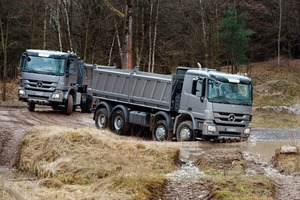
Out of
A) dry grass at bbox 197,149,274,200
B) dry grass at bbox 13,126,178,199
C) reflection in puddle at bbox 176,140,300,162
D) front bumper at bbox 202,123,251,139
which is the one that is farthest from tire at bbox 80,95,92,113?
dry grass at bbox 197,149,274,200

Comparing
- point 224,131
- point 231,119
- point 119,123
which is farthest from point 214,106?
point 119,123

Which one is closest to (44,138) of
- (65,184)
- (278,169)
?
(65,184)

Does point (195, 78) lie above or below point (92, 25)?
below

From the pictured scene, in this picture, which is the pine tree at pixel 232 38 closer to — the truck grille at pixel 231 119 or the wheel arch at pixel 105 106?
the wheel arch at pixel 105 106

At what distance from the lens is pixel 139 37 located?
43781 mm

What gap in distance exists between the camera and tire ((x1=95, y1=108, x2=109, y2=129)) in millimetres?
23547

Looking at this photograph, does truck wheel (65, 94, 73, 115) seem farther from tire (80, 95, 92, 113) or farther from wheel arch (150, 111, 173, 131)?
wheel arch (150, 111, 173, 131)

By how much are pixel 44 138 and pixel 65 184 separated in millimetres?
3412

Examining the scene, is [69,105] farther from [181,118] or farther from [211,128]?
[211,128]

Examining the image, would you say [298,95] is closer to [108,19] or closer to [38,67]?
[108,19]

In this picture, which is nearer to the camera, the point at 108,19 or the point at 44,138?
the point at 44,138

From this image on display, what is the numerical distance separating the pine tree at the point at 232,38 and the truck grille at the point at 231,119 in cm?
1990

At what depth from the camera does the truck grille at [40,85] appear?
26500 millimetres

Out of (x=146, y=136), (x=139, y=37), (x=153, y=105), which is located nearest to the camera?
(x=153, y=105)
